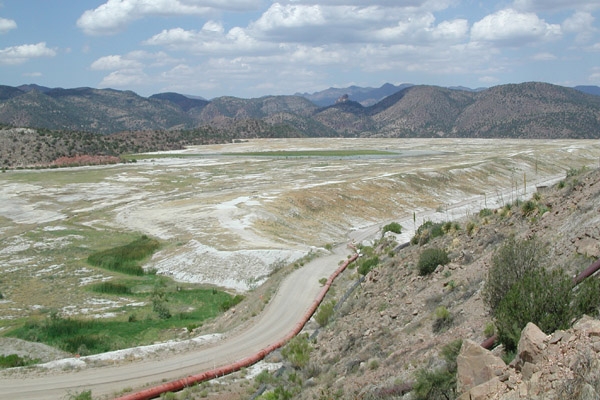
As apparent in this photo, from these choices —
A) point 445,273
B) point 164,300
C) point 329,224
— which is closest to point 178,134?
point 329,224

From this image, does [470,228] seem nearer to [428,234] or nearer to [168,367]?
[428,234]

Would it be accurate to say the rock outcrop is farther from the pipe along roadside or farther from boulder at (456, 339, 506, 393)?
the pipe along roadside

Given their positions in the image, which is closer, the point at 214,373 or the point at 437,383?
the point at 437,383

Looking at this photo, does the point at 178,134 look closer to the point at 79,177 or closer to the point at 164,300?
the point at 79,177

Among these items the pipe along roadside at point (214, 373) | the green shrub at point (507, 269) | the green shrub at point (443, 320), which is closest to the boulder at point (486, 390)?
the green shrub at point (507, 269)

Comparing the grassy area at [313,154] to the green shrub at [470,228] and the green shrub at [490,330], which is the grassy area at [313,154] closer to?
the green shrub at [470,228]

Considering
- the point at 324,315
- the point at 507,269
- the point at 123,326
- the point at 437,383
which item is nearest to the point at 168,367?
the point at 324,315
